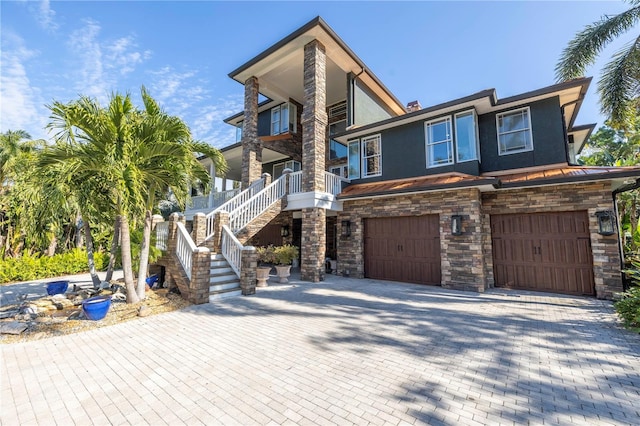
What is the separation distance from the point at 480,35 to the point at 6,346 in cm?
1556

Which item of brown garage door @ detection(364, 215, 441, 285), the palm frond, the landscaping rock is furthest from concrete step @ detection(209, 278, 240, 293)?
the palm frond

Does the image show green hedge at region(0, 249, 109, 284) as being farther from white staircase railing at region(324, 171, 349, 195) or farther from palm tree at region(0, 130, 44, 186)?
white staircase railing at region(324, 171, 349, 195)

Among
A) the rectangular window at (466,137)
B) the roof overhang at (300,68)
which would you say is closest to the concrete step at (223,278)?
the rectangular window at (466,137)

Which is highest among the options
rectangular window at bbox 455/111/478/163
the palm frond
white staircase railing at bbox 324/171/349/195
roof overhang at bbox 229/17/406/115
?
roof overhang at bbox 229/17/406/115

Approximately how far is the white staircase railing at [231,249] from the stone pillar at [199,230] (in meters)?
0.65

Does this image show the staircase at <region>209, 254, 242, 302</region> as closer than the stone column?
Yes

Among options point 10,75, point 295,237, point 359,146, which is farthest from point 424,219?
point 10,75

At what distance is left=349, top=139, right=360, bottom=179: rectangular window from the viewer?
12.4m

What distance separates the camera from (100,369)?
3643 mm

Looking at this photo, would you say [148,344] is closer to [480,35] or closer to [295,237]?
[295,237]

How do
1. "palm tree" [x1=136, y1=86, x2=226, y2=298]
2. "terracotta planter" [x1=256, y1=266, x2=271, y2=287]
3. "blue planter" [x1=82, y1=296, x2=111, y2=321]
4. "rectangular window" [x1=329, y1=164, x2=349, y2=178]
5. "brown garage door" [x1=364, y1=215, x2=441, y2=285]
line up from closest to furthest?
"blue planter" [x1=82, y1=296, x2=111, y2=321]
"palm tree" [x1=136, y1=86, x2=226, y2=298]
"terracotta planter" [x1=256, y1=266, x2=271, y2=287]
"brown garage door" [x1=364, y1=215, x2=441, y2=285]
"rectangular window" [x1=329, y1=164, x2=349, y2=178]

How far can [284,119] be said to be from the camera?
16125 mm

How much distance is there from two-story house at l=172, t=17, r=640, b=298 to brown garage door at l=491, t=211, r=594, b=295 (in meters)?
0.03

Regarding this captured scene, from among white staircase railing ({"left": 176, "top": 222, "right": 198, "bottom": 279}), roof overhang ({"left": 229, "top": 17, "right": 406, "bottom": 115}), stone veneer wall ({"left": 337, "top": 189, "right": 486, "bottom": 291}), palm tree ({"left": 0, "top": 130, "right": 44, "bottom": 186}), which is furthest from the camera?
palm tree ({"left": 0, "top": 130, "right": 44, "bottom": 186})
